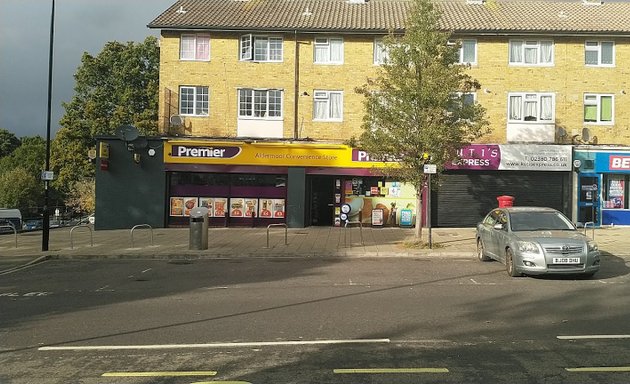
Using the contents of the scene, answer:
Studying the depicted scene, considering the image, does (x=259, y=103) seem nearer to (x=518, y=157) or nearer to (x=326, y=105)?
(x=326, y=105)

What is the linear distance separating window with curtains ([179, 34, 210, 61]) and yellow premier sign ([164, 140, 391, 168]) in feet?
12.7

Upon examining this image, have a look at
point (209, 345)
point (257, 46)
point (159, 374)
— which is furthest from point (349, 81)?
point (159, 374)

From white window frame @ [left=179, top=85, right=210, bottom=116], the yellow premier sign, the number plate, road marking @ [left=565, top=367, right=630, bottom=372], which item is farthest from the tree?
road marking @ [left=565, top=367, right=630, bottom=372]

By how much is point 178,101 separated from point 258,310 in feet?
57.1

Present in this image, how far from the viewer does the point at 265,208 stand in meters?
24.3

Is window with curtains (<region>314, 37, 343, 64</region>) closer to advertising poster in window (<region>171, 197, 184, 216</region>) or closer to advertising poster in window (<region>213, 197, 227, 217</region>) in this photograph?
advertising poster in window (<region>213, 197, 227, 217</region>)

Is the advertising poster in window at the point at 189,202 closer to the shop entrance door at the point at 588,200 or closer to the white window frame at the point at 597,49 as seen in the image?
the shop entrance door at the point at 588,200

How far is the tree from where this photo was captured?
16.4 m

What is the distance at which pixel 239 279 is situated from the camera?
12.0 meters

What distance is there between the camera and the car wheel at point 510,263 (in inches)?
455

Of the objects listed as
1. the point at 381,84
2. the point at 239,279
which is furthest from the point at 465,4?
the point at 239,279

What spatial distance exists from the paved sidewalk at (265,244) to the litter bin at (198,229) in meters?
0.34

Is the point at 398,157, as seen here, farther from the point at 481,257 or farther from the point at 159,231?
the point at 159,231

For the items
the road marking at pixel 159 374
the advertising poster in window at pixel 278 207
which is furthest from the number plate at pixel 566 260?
the advertising poster in window at pixel 278 207
